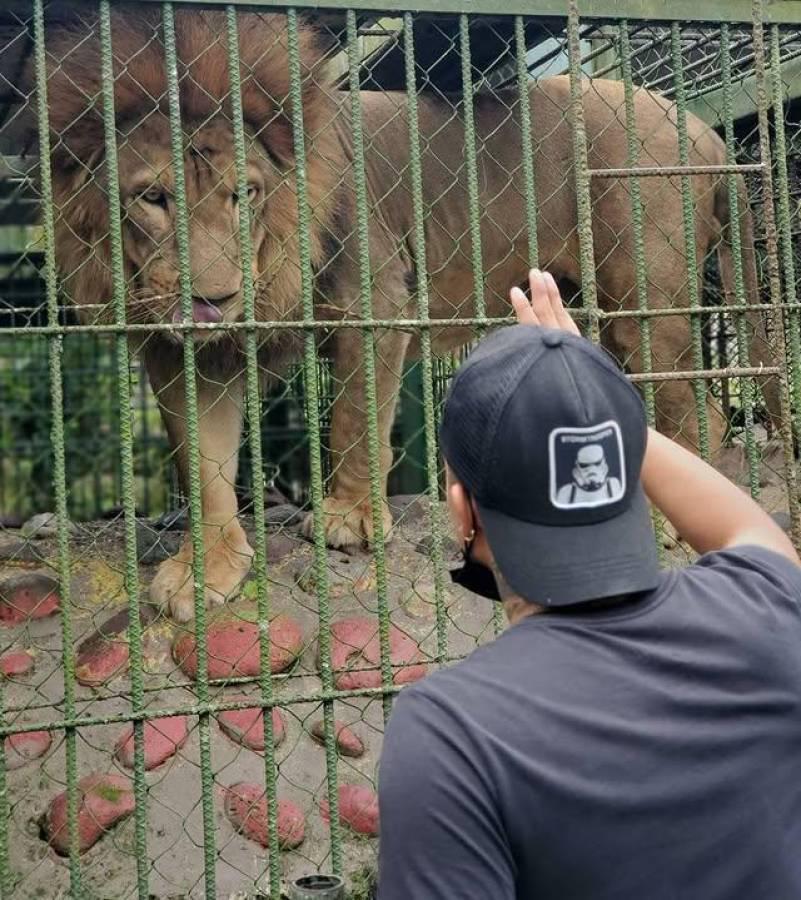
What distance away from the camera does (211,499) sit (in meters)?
4.54

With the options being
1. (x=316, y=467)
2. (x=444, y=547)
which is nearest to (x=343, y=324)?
(x=316, y=467)

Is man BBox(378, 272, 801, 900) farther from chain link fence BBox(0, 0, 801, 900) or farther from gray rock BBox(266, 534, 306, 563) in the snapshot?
gray rock BBox(266, 534, 306, 563)

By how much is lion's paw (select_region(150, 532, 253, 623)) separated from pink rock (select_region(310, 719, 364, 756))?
57 centimetres

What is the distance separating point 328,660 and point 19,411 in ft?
23.0

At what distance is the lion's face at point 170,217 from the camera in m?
4.08

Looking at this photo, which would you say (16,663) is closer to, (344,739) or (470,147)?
(344,739)

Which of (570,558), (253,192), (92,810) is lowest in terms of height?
(92,810)

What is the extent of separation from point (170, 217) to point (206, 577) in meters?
1.20

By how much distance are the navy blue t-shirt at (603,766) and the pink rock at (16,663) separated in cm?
290

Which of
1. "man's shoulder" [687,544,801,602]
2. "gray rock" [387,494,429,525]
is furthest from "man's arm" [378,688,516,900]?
"gray rock" [387,494,429,525]

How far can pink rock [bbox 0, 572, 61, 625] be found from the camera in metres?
4.34

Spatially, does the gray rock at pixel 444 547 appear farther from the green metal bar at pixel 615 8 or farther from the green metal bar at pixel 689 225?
the green metal bar at pixel 615 8

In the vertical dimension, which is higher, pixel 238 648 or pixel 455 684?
pixel 455 684

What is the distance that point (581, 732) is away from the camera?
145 cm
